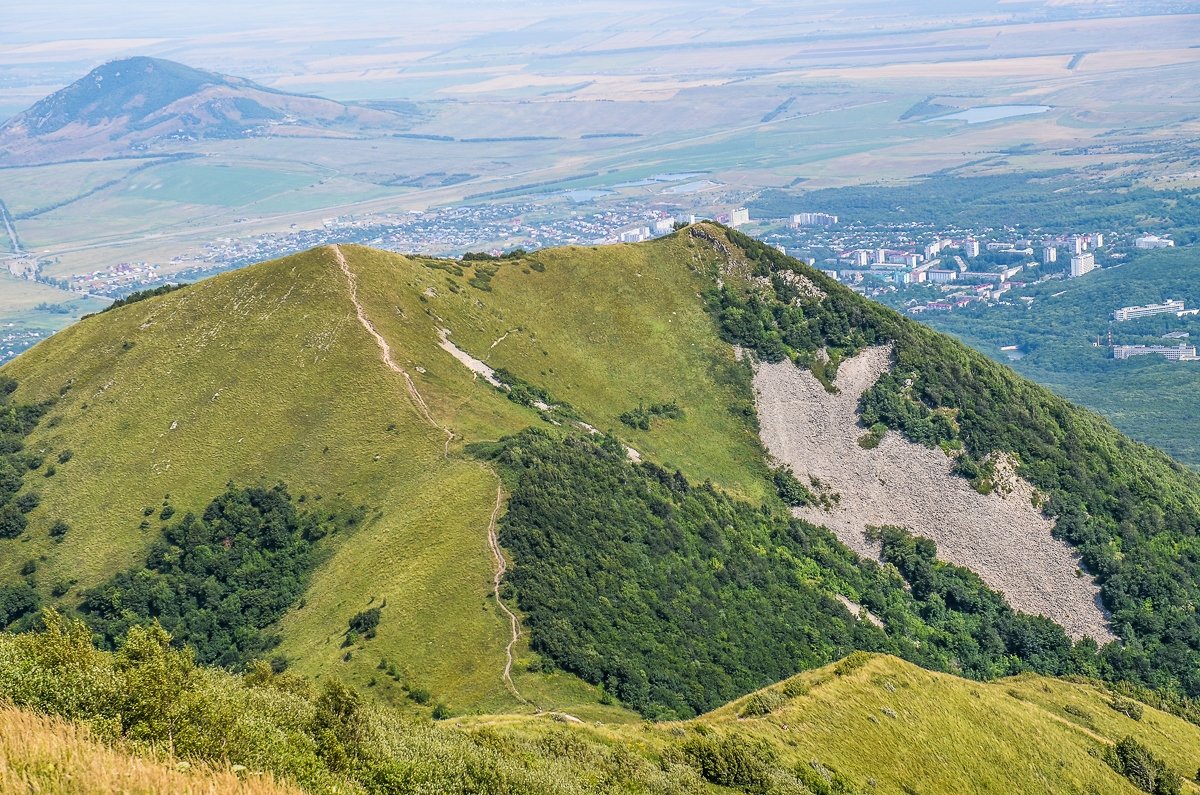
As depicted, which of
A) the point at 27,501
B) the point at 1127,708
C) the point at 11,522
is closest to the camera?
the point at 1127,708

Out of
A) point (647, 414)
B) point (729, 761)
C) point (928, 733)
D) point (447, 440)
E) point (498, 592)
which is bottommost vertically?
point (928, 733)

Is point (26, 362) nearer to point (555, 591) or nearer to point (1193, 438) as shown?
point (555, 591)

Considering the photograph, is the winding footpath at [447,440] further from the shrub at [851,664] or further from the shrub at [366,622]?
the shrub at [851,664]

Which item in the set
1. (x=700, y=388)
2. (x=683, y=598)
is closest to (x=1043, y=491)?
(x=700, y=388)

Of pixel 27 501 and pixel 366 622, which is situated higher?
pixel 27 501

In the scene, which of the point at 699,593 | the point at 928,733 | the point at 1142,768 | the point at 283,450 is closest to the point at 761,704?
the point at 928,733

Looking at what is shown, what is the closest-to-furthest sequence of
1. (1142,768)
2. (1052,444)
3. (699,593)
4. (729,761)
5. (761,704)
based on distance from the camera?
(729,761) → (761,704) → (1142,768) → (699,593) → (1052,444)

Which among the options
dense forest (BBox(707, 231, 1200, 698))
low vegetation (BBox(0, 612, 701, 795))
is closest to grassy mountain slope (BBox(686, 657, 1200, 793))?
low vegetation (BBox(0, 612, 701, 795))

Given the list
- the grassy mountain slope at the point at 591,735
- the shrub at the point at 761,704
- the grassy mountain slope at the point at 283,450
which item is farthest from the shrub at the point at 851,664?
the grassy mountain slope at the point at 283,450

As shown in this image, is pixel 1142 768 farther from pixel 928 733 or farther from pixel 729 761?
pixel 729 761
